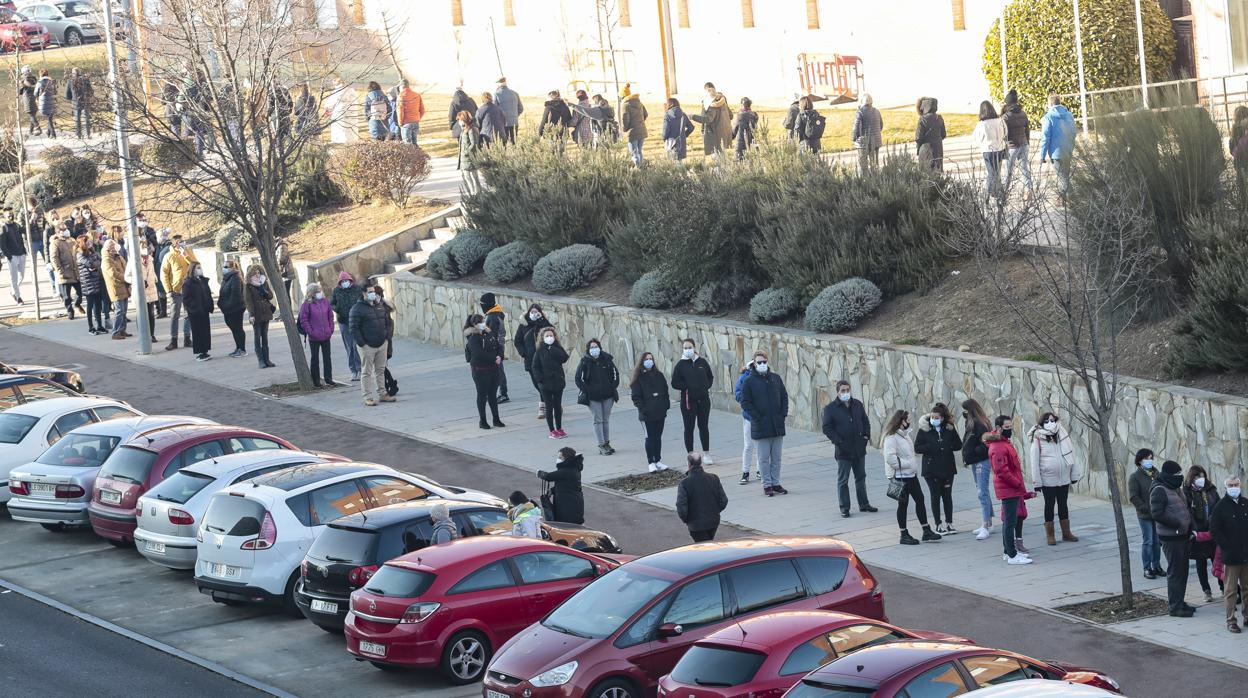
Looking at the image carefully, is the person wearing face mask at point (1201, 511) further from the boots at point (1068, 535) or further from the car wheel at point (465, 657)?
the car wheel at point (465, 657)

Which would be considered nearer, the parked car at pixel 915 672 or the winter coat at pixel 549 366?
the parked car at pixel 915 672

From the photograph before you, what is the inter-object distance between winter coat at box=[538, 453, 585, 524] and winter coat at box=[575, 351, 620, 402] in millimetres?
4284

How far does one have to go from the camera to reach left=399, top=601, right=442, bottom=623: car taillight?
13.3 metres

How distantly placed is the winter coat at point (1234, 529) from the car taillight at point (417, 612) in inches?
270

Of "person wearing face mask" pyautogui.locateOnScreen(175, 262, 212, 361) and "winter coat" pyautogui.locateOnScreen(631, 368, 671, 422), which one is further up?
"person wearing face mask" pyautogui.locateOnScreen(175, 262, 212, 361)

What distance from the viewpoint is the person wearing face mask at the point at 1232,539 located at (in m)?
13.9

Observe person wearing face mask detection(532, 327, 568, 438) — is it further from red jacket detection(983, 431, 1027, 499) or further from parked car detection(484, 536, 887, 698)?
parked car detection(484, 536, 887, 698)

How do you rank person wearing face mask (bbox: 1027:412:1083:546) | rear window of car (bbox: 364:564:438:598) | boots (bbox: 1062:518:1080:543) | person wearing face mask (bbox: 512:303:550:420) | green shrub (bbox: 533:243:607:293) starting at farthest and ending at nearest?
1. green shrub (bbox: 533:243:607:293)
2. person wearing face mask (bbox: 512:303:550:420)
3. boots (bbox: 1062:518:1080:543)
4. person wearing face mask (bbox: 1027:412:1083:546)
5. rear window of car (bbox: 364:564:438:598)

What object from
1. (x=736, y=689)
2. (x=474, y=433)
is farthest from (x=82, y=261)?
(x=736, y=689)

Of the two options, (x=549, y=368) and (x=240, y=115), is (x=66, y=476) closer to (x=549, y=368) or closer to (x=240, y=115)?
(x=549, y=368)

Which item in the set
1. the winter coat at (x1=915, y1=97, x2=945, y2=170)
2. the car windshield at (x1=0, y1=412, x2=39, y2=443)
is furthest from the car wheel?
the winter coat at (x1=915, y1=97, x2=945, y2=170)

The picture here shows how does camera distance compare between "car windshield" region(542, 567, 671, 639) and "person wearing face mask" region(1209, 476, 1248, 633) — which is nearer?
"car windshield" region(542, 567, 671, 639)

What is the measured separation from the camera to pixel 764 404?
19172mm

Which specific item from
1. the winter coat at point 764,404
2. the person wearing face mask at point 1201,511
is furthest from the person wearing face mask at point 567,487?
the person wearing face mask at point 1201,511
